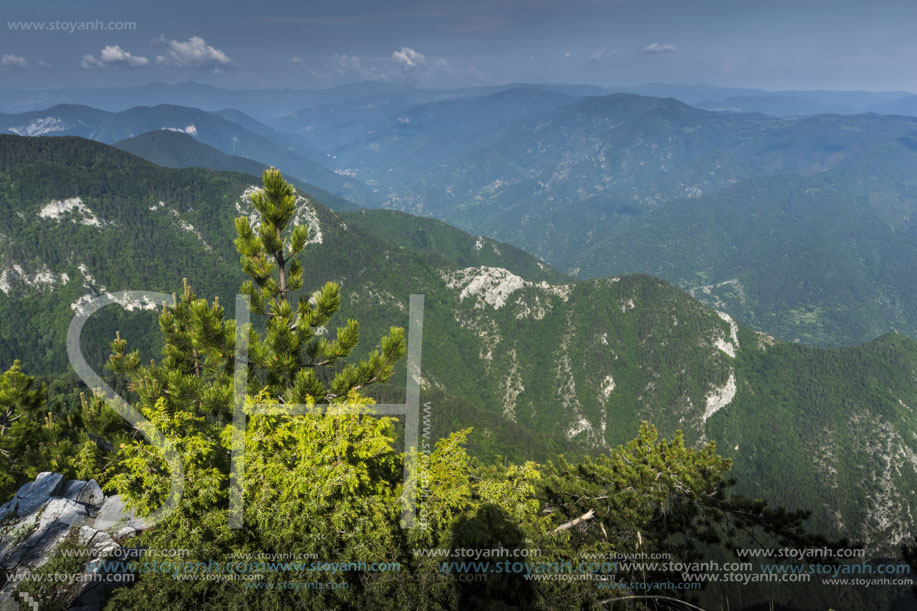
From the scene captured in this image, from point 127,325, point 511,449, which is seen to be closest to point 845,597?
point 511,449

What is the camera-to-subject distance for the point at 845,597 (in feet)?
477

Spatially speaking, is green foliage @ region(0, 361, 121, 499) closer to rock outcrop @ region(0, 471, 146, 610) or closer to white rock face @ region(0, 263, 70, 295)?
rock outcrop @ region(0, 471, 146, 610)

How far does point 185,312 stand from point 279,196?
7393 mm

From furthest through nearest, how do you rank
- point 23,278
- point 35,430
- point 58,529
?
point 23,278, point 35,430, point 58,529

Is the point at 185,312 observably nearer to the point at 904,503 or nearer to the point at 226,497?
the point at 226,497

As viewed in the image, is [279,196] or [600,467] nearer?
[279,196]

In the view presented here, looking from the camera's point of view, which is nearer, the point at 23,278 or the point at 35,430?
the point at 35,430
